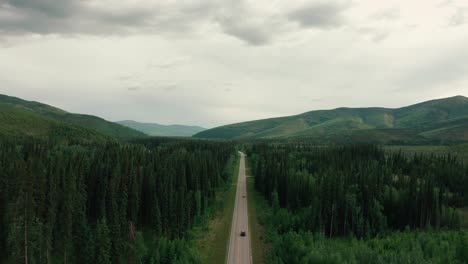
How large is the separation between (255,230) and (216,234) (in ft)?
37.0

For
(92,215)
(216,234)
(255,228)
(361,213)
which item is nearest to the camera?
(216,234)

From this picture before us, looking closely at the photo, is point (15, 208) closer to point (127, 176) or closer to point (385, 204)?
point (127, 176)

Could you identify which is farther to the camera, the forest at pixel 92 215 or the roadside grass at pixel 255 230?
the roadside grass at pixel 255 230

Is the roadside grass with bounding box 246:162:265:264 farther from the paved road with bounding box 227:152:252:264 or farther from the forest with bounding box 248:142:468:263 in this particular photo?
the forest with bounding box 248:142:468:263

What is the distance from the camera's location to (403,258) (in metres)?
49.5

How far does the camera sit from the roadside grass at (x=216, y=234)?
2766 inches

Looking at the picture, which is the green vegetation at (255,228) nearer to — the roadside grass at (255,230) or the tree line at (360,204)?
the roadside grass at (255,230)

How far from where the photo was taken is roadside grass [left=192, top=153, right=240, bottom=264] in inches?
2766

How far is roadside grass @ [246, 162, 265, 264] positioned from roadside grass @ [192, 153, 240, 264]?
21.1 feet

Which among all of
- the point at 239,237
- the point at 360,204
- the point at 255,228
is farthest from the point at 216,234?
the point at 360,204

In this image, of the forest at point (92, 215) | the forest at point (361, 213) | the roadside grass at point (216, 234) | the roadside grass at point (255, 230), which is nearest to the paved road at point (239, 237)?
the roadside grass at point (255, 230)

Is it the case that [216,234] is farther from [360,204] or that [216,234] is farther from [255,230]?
[360,204]

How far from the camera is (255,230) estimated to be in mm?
88250

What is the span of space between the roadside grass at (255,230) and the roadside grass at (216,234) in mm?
6440
